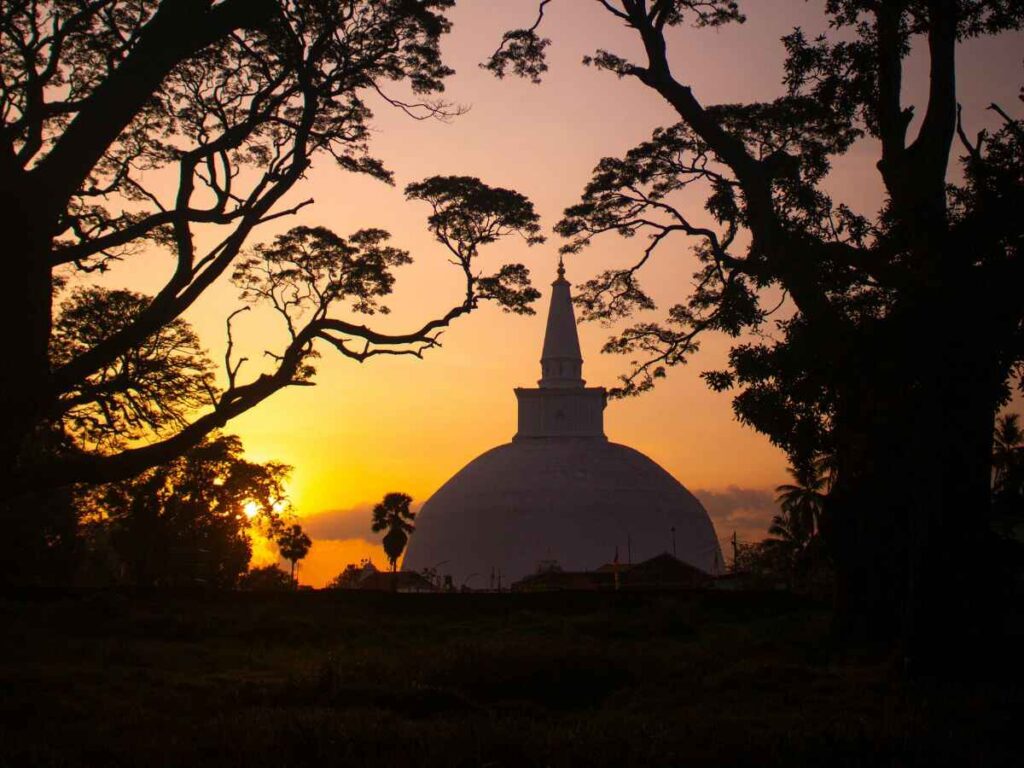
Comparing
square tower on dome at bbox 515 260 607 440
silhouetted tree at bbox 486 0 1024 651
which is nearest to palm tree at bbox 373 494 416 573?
square tower on dome at bbox 515 260 607 440

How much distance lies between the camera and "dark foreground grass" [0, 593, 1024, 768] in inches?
371

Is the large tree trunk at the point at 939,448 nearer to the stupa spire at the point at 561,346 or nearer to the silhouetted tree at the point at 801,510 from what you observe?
the silhouetted tree at the point at 801,510

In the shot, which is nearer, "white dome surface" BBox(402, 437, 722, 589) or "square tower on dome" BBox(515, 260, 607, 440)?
"white dome surface" BBox(402, 437, 722, 589)

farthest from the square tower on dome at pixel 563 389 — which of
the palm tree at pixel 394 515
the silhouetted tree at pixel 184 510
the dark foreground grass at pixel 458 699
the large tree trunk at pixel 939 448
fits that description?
the large tree trunk at pixel 939 448

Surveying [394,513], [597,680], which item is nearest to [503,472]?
[394,513]

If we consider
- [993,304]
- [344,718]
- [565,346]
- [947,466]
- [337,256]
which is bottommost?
[344,718]

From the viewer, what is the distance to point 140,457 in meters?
14.8

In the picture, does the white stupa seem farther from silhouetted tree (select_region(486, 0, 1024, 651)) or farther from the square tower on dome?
silhouetted tree (select_region(486, 0, 1024, 651))

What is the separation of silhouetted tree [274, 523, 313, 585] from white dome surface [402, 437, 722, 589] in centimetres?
1518

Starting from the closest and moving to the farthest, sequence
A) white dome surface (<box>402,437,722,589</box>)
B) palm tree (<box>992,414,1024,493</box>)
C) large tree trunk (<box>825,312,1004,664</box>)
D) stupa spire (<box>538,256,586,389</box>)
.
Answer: large tree trunk (<box>825,312,1004,664</box>) < palm tree (<box>992,414,1024,493</box>) < white dome surface (<box>402,437,722,589</box>) < stupa spire (<box>538,256,586,389</box>)

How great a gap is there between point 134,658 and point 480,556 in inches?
1819

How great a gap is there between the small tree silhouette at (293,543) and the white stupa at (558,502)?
598 inches

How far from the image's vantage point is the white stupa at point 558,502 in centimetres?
6406

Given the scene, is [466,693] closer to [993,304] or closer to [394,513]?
[993,304]
